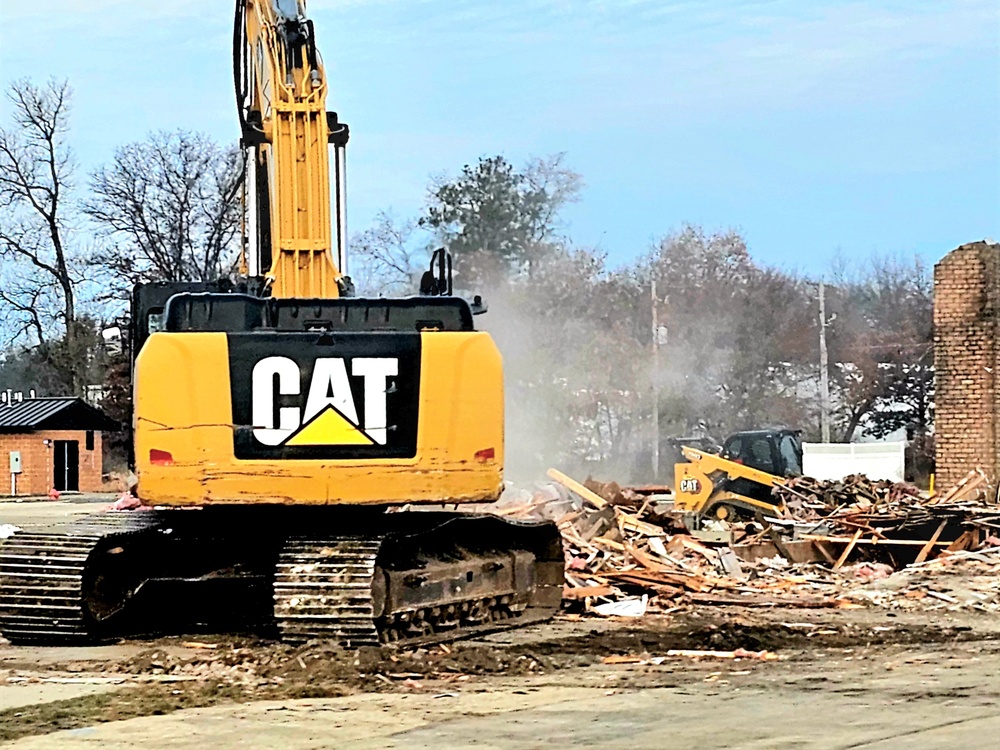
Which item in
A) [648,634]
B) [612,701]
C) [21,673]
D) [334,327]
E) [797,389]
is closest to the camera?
[612,701]

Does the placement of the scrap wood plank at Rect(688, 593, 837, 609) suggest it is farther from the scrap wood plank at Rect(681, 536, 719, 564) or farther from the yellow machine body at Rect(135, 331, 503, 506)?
the yellow machine body at Rect(135, 331, 503, 506)

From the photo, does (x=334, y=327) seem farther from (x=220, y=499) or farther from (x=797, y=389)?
(x=797, y=389)

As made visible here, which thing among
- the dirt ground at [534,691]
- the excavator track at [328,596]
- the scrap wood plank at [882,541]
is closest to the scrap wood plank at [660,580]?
the dirt ground at [534,691]

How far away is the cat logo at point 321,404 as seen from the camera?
11.0 metres

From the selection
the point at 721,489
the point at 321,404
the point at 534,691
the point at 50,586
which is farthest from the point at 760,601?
the point at 721,489

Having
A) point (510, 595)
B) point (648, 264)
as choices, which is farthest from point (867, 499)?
point (648, 264)

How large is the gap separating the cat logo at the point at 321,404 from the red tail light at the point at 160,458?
1.92ft

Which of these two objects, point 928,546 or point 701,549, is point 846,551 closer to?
point 928,546

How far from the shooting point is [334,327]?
1166cm

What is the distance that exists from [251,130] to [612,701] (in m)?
5.66

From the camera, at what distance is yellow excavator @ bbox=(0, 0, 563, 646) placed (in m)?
11.0

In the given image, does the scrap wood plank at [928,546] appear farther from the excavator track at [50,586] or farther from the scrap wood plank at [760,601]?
the excavator track at [50,586]

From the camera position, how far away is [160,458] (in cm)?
1088

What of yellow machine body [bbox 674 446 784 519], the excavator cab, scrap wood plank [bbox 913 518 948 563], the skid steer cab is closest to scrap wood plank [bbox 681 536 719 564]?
scrap wood plank [bbox 913 518 948 563]
